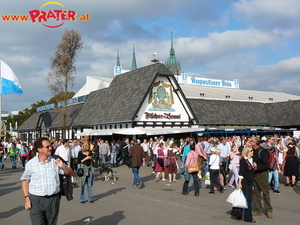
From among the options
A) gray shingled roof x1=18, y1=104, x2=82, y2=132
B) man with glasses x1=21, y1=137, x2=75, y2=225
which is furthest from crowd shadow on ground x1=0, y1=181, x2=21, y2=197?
gray shingled roof x1=18, y1=104, x2=82, y2=132

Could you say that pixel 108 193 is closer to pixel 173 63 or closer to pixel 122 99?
pixel 122 99

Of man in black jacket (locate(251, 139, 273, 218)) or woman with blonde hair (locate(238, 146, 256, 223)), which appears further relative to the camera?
man in black jacket (locate(251, 139, 273, 218))

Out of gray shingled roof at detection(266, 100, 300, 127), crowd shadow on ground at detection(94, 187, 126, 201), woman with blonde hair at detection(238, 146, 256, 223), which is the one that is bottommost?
crowd shadow on ground at detection(94, 187, 126, 201)

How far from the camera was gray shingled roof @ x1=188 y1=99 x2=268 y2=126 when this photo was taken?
35084 mm

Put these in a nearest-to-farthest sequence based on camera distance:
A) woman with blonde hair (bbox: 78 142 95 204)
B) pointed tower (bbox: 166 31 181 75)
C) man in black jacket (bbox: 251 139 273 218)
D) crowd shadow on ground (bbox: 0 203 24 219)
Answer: man in black jacket (bbox: 251 139 273 218), crowd shadow on ground (bbox: 0 203 24 219), woman with blonde hair (bbox: 78 142 95 204), pointed tower (bbox: 166 31 181 75)

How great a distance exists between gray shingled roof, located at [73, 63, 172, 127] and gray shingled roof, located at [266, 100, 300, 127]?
16366mm

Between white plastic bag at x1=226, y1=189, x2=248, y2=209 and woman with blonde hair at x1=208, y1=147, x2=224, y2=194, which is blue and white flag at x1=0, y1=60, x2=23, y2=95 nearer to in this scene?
woman with blonde hair at x1=208, y1=147, x2=224, y2=194

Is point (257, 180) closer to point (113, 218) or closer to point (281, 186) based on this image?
point (113, 218)

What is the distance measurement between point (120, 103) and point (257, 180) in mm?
23559

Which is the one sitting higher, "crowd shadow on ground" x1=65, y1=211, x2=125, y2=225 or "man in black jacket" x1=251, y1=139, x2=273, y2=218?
"man in black jacket" x1=251, y1=139, x2=273, y2=218

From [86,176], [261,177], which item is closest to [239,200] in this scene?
[261,177]

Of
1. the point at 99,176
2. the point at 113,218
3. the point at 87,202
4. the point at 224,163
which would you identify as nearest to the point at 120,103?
the point at 99,176

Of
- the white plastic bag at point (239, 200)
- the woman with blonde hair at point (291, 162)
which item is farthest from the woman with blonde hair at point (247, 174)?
the woman with blonde hair at point (291, 162)

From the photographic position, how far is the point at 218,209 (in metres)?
8.46
